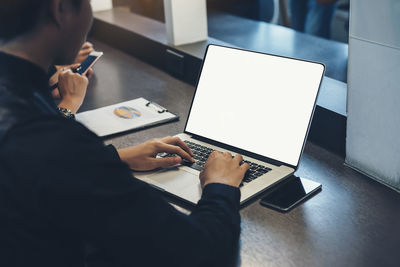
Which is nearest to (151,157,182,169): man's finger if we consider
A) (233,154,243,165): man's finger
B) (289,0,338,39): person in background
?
(233,154,243,165): man's finger

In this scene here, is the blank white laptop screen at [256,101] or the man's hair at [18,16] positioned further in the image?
the blank white laptop screen at [256,101]

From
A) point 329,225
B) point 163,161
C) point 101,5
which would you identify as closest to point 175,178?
point 163,161

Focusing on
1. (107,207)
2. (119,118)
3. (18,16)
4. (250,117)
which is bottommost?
(119,118)

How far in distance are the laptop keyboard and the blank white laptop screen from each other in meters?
0.04

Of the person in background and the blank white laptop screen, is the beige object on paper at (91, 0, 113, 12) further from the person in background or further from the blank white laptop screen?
the blank white laptop screen

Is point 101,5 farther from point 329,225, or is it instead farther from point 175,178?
point 329,225

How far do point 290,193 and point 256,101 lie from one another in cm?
24

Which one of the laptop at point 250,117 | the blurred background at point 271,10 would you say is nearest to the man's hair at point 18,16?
the laptop at point 250,117

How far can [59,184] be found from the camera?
0.59 m

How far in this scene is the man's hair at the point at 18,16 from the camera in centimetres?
61

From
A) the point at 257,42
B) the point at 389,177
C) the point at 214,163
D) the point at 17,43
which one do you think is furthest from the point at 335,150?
the point at 257,42

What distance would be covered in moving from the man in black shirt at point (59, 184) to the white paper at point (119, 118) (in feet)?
1.98

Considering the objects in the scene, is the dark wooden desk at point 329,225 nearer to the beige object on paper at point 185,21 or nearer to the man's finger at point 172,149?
the man's finger at point 172,149

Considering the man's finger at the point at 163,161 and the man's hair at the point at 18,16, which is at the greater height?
the man's hair at the point at 18,16
